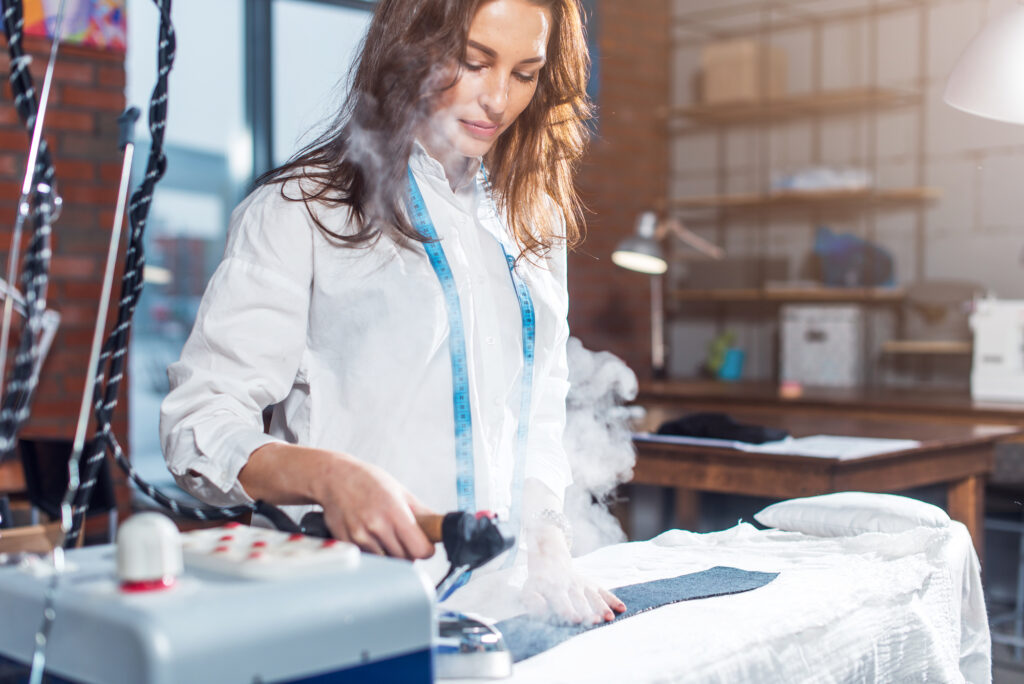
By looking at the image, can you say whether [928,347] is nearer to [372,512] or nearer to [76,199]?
[76,199]

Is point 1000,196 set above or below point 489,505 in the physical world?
above

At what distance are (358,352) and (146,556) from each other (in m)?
0.49

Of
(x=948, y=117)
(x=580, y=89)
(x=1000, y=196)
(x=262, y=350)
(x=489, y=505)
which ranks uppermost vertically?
(x=948, y=117)

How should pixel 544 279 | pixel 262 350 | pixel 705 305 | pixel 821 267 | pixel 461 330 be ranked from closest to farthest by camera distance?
pixel 262 350 < pixel 461 330 < pixel 544 279 < pixel 821 267 < pixel 705 305

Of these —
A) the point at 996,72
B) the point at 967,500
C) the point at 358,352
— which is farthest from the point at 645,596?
the point at 967,500

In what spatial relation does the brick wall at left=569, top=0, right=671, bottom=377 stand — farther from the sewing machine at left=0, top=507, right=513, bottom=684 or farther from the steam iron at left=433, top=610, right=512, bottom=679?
the sewing machine at left=0, top=507, right=513, bottom=684

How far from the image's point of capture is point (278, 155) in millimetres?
4453

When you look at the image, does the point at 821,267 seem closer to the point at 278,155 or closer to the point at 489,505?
the point at 278,155

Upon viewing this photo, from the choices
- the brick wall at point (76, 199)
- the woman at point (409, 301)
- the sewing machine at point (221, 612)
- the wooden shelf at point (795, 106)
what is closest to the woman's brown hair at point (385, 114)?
the woman at point (409, 301)

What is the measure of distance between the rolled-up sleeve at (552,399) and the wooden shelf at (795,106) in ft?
13.3

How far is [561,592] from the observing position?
3.35 ft

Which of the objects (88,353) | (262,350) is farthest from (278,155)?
(262,350)

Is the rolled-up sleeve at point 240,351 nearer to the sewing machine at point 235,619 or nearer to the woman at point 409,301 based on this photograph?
the woman at point 409,301

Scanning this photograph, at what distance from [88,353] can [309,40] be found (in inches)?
66.5
